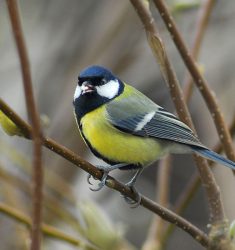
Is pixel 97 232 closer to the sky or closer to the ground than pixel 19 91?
closer to the ground

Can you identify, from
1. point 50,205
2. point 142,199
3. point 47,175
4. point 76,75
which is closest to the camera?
point 142,199

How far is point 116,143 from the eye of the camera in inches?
72.6

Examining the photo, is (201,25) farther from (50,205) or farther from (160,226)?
(50,205)

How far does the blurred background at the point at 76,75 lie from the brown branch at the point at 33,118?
1.47 metres

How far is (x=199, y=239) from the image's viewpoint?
154 cm

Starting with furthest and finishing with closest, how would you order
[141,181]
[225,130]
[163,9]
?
[141,181] < [225,130] < [163,9]

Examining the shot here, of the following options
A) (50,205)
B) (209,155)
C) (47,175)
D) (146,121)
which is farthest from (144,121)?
(47,175)

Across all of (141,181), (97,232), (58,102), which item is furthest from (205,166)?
(141,181)

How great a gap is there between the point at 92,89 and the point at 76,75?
111 centimetres

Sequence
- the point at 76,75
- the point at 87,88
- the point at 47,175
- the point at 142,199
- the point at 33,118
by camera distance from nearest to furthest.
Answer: the point at 33,118 < the point at 142,199 < the point at 87,88 < the point at 47,175 < the point at 76,75

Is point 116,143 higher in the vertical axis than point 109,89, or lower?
lower

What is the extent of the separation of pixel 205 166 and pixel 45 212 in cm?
117

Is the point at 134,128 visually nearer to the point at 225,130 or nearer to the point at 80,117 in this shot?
the point at 80,117

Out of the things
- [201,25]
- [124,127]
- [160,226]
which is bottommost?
[160,226]
